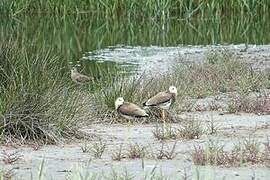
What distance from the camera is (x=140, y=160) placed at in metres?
7.15

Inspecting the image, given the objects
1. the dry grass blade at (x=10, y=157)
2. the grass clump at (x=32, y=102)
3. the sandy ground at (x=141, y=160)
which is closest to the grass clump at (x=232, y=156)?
the sandy ground at (x=141, y=160)

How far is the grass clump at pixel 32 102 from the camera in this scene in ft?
26.6

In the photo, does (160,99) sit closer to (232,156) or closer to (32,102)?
(32,102)

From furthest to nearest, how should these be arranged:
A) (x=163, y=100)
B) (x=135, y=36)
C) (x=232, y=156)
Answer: (x=135, y=36) < (x=163, y=100) < (x=232, y=156)

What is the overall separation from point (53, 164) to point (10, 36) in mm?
2883

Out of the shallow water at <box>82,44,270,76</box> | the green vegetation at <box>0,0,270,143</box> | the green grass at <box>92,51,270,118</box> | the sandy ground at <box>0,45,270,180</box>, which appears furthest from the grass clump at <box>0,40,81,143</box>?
the shallow water at <box>82,44,270,76</box>

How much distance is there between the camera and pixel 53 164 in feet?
23.4

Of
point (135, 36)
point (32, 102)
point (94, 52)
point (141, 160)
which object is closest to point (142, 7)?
point (135, 36)

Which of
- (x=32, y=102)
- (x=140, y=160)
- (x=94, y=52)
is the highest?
(x=32, y=102)

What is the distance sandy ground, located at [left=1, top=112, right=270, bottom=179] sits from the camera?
663 centimetres

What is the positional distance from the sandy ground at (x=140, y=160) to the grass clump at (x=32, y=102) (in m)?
0.21

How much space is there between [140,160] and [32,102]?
1573 mm

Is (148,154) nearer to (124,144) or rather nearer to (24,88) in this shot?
(124,144)

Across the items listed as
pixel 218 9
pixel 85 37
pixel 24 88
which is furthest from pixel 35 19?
pixel 24 88
